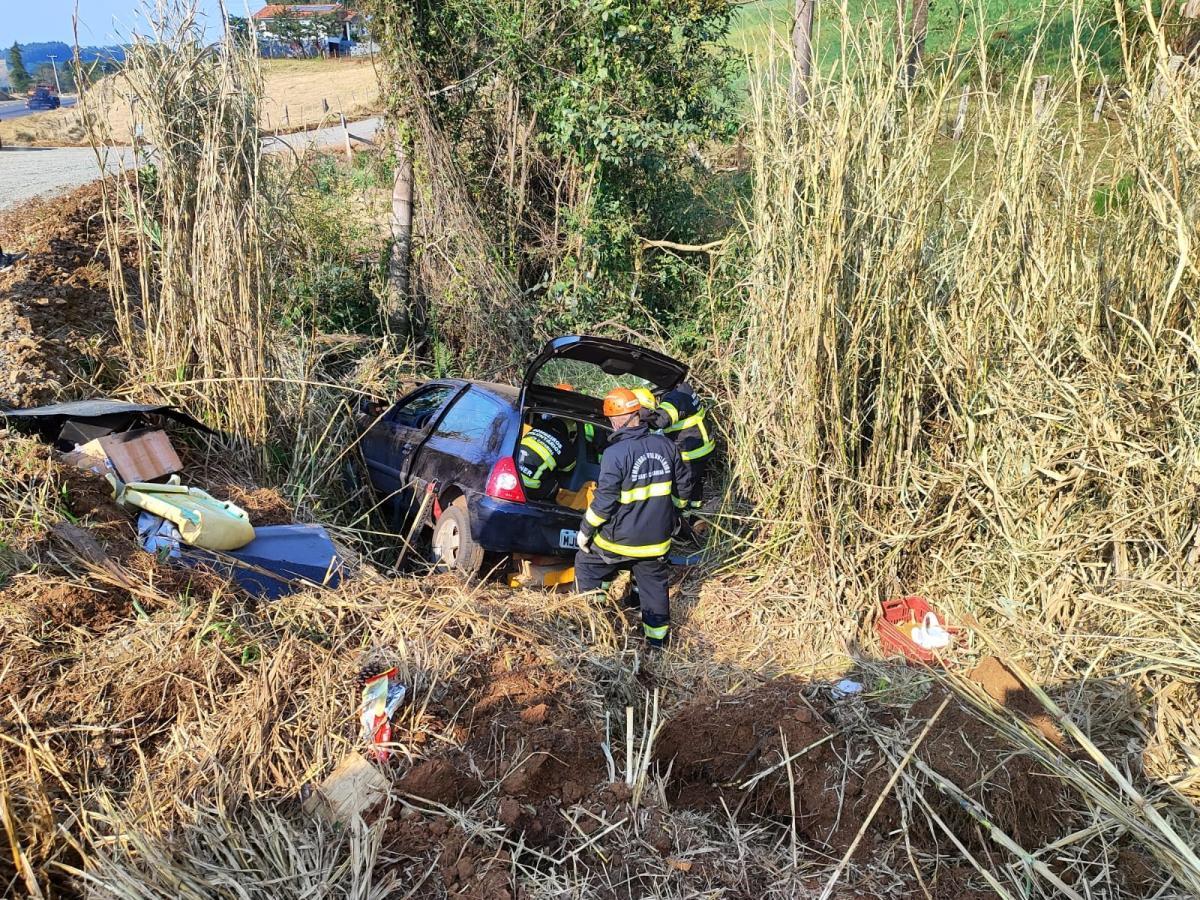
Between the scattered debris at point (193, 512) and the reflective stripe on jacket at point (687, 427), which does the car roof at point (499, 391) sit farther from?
the scattered debris at point (193, 512)

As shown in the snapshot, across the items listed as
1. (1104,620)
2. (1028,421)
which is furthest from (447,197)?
(1104,620)

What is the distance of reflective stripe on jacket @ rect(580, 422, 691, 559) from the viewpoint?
5062mm

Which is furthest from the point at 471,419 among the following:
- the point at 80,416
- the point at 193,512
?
the point at 80,416

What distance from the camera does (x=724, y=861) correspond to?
3.00 m

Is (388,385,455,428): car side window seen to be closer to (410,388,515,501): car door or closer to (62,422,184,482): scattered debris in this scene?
(410,388,515,501): car door

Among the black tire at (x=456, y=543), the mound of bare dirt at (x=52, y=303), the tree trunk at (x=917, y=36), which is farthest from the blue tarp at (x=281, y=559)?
the tree trunk at (x=917, y=36)

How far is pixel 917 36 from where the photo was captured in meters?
4.71

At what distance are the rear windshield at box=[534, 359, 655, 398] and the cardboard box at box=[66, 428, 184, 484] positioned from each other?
380 centimetres

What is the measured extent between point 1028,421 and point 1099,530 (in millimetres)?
667

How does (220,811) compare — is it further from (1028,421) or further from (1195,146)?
(1195,146)

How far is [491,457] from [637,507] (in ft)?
3.79

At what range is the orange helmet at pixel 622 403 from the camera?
5113 millimetres

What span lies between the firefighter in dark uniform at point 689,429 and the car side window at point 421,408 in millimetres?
1909

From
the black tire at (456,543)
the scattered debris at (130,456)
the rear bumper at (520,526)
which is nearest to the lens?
the scattered debris at (130,456)
